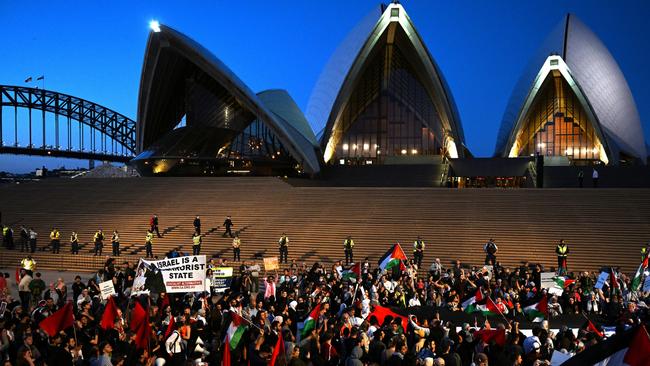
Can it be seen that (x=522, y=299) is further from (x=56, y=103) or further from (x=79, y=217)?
(x=56, y=103)

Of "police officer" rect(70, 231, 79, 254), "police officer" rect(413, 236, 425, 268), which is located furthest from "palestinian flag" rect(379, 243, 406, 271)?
"police officer" rect(70, 231, 79, 254)

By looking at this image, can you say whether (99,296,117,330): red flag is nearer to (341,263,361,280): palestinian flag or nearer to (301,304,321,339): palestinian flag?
(301,304,321,339): palestinian flag

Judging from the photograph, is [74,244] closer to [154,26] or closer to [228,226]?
[228,226]

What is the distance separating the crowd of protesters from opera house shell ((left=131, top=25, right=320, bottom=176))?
78.1 feet

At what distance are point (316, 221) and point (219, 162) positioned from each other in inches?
632

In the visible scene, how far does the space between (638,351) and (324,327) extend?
14.8ft

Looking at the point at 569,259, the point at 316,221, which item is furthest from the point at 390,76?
the point at 569,259

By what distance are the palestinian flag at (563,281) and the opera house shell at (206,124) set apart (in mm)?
24773

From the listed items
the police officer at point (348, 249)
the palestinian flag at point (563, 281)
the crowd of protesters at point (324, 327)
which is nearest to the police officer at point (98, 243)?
the crowd of protesters at point (324, 327)

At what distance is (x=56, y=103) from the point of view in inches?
2630

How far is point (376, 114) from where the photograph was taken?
4319cm

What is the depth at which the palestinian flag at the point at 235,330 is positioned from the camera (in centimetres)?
705

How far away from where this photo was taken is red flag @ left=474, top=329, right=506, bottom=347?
6699 mm

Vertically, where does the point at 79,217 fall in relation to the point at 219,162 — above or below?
below
